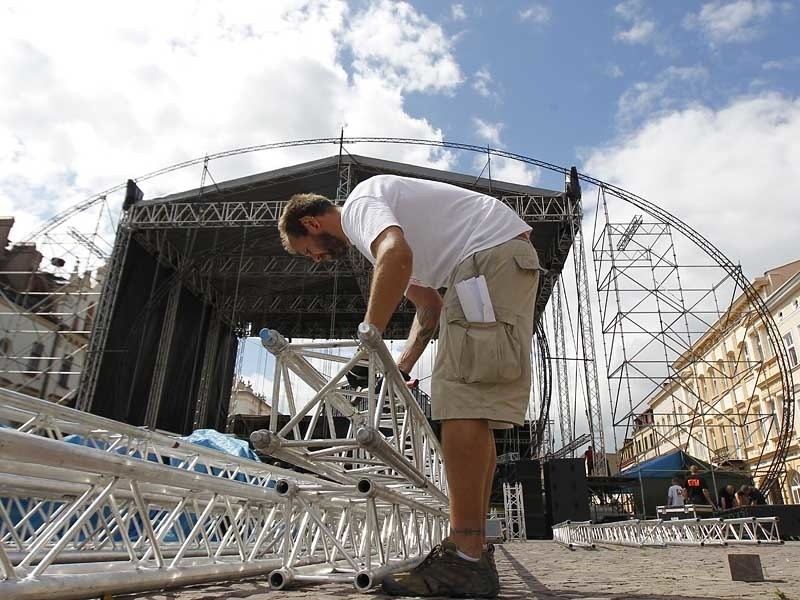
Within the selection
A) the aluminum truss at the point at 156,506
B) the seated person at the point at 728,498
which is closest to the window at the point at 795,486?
the seated person at the point at 728,498

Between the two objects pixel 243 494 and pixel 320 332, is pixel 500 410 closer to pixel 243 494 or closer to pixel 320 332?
Answer: pixel 243 494

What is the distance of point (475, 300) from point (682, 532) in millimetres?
10260

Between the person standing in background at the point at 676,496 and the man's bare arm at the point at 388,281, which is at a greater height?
the man's bare arm at the point at 388,281

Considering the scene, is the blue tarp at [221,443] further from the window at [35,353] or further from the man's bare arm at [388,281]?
the window at [35,353]

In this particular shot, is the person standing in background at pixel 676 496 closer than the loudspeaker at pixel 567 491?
Yes

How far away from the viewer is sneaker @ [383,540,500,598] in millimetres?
2006

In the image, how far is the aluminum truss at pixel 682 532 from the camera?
8.56 meters

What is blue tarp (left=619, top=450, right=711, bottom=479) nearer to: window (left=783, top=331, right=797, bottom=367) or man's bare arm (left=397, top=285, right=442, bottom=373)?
window (left=783, top=331, right=797, bottom=367)

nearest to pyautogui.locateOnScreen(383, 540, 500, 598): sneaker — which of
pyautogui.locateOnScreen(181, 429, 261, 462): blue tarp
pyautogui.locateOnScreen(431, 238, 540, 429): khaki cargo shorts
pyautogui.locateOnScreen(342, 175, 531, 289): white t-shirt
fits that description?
pyautogui.locateOnScreen(431, 238, 540, 429): khaki cargo shorts

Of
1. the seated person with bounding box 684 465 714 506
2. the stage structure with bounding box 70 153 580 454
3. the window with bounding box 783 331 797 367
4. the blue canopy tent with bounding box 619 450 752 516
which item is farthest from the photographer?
the window with bounding box 783 331 797 367

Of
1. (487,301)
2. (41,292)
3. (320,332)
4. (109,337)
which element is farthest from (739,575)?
(320,332)

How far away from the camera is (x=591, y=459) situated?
659 inches

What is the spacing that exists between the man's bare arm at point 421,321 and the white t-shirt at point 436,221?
271 mm

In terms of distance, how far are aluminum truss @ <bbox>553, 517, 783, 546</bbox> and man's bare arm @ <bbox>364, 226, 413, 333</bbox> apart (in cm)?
767
